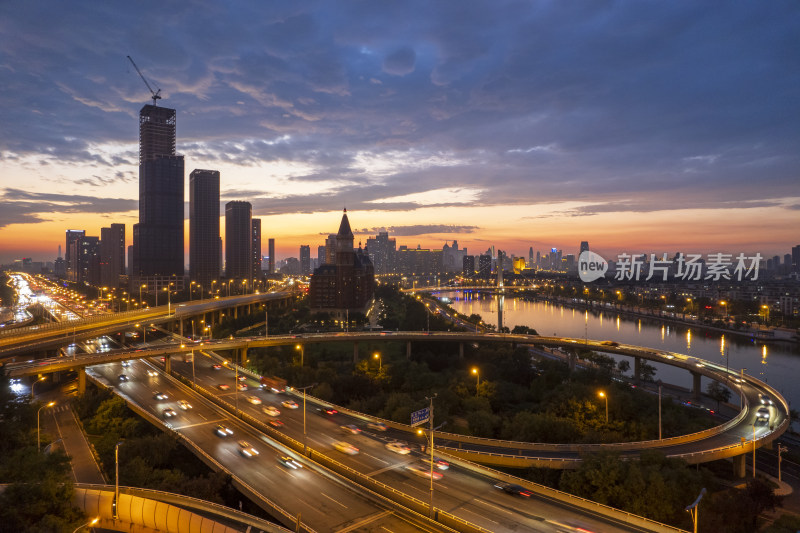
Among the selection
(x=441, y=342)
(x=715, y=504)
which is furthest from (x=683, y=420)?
(x=441, y=342)

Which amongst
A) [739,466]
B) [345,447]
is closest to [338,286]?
[345,447]

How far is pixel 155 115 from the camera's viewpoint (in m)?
161

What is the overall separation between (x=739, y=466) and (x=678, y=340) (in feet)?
171

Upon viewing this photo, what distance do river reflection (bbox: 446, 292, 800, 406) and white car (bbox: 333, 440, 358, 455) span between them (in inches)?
1410

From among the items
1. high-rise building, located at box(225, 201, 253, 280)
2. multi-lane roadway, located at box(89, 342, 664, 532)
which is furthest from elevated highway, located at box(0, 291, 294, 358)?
high-rise building, located at box(225, 201, 253, 280)

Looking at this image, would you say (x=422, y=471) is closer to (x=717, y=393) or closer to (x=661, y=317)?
(x=717, y=393)

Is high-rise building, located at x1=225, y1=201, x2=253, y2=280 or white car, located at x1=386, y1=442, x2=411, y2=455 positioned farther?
high-rise building, located at x1=225, y1=201, x2=253, y2=280

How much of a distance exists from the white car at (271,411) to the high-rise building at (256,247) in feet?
525

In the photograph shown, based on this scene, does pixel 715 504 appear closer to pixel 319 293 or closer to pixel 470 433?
pixel 470 433

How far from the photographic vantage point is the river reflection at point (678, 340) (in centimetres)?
4778

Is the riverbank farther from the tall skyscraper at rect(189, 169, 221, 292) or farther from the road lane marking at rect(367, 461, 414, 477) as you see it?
the tall skyscraper at rect(189, 169, 221, 292)

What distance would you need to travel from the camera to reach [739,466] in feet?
75.1

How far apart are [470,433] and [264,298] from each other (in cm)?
7196

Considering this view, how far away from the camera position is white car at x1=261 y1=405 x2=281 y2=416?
87.2ft
